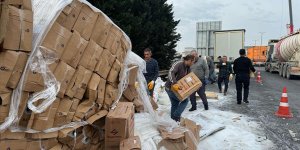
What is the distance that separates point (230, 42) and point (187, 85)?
22.8 metres

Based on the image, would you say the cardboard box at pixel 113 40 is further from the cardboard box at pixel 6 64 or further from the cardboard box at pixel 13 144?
the cardboard box at pixel 13 144

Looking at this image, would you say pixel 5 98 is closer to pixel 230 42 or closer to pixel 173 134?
pixel 173 134

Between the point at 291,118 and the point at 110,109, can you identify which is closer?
the point at 110,109

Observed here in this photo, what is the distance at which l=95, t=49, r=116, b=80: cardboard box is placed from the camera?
17.6 ft

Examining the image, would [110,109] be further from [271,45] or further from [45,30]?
[271,45]

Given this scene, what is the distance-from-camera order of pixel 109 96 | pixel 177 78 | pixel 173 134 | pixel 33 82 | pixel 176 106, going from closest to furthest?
pixel 33 82 → pixel 109 96 → pixel 173 134 → pixel 177 78 → pixel 176 106

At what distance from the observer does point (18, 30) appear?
426 cm

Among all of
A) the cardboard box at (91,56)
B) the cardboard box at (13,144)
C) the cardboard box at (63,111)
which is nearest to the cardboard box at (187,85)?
the cardboard box at (91,56)

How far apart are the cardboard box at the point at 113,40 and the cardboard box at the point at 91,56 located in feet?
0.71

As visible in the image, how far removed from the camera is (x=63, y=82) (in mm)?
4805

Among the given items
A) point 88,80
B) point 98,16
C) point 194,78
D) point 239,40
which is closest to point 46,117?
point 88,80

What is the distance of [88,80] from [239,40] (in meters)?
25.8

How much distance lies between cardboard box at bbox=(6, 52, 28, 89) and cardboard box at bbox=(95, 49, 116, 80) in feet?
3.62

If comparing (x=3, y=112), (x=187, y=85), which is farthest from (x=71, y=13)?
(x=187, y=85)
